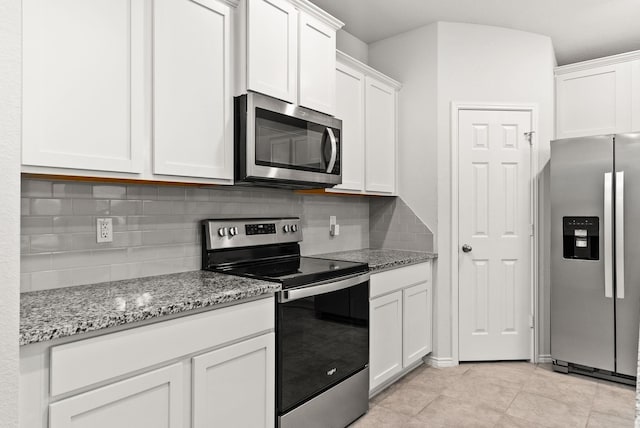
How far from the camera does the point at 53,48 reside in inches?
54.8

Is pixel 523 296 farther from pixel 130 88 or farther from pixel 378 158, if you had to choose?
pixel 130 88

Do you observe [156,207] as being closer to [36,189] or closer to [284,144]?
[36,189]

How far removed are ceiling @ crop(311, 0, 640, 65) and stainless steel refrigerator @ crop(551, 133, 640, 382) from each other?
0.94 meters

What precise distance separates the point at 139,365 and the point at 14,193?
694 mm

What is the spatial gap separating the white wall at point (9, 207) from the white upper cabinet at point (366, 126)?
2013mm

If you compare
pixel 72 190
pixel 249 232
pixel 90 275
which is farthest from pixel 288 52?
pixel 90 275

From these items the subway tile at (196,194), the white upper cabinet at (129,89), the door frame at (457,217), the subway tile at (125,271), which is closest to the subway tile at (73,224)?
the subway tile at (125,271)

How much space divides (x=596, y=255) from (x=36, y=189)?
3.40m

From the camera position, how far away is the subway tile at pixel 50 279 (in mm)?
1593

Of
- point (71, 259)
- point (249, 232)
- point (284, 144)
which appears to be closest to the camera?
point (71, 259)

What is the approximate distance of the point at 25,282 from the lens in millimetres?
1567

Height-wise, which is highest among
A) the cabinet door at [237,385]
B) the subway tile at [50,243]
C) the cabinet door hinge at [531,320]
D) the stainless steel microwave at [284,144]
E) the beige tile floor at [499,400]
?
the stainless steel microwave at [284,144]

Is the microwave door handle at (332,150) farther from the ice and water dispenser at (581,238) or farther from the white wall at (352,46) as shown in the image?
the ice and water dispenser at (581,238)

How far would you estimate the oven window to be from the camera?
80.0 inches
